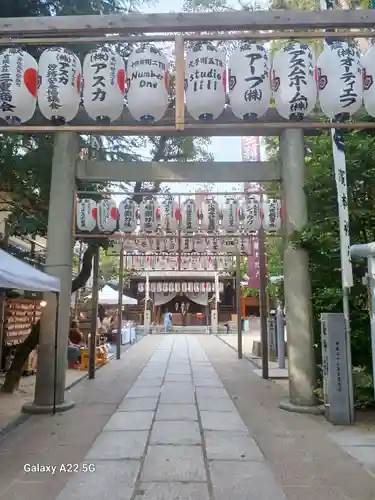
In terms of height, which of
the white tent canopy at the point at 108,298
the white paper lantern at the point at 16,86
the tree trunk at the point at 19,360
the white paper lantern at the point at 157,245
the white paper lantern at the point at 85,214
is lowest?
the tree trunk at the point at 19,360

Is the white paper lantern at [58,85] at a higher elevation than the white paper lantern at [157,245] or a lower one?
higher

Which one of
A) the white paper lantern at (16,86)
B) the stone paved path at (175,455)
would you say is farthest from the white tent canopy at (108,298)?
the white paper lantern at (16,86)

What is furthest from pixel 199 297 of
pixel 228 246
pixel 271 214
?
pixel 271 214

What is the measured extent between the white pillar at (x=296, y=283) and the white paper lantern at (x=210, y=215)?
1.53 m

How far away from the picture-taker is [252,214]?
8547 mm

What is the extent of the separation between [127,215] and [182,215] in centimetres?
109

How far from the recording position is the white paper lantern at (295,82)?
5.28 meters

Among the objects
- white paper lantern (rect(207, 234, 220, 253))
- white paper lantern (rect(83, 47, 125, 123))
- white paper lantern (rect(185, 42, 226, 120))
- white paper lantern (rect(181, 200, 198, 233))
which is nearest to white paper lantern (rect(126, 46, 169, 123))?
white paper lantern (rect(83, 47, 125, 123))

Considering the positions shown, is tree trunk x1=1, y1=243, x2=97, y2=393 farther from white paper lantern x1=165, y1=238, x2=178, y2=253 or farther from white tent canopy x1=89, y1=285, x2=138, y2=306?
white tent canopy x1=89, y1=285, x2=138, y2=306

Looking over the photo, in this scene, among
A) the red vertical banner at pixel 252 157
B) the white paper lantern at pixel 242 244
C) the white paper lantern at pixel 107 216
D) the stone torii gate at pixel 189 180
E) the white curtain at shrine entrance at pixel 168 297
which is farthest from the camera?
the white curtain at shrine entrance at pixel 168 297

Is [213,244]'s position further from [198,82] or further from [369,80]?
[369,80]

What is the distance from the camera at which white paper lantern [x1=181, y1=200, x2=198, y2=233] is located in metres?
8.79

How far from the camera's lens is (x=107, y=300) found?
1911cm

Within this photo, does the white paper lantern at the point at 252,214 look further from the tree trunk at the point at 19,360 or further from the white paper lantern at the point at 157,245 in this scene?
the white paper lantern at the point at 157,245
